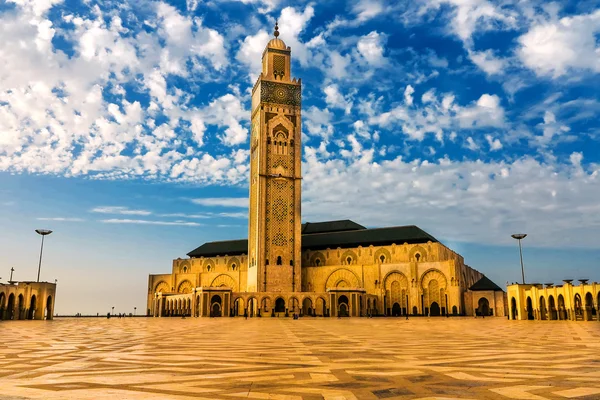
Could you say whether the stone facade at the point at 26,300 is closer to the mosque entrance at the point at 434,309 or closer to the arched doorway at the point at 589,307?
the mosque entrance at the point at 434,309

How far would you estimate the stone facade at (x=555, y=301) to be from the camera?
35.1 m

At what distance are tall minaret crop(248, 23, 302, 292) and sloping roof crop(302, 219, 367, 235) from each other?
35.3ft

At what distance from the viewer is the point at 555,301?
38.7 meters

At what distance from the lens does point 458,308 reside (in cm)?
5994

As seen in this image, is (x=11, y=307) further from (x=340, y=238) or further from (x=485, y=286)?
(x=485, y=286)

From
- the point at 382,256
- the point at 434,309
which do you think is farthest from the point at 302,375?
the point at 382,256

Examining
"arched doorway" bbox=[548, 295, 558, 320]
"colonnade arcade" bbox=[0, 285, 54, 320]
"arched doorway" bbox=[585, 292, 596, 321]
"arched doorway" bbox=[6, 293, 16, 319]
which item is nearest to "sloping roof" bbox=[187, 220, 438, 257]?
"arched doorway" bbox=[548, 295, 558, 320]

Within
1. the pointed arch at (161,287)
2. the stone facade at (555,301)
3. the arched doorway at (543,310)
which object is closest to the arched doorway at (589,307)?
the stone facade at (555,301)

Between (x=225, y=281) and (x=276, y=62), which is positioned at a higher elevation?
(x=276, y=62)

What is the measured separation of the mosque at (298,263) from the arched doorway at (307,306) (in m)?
0.13

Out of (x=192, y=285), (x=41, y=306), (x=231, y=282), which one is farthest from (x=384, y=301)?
(x=41, y=306)

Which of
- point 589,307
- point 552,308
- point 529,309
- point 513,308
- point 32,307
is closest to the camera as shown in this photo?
point 589,307

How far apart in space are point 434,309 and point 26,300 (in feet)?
145

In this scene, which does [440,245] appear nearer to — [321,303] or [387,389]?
[321,303]
